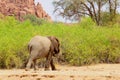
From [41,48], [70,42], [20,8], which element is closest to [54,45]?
[41,48]

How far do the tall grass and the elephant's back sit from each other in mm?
5956

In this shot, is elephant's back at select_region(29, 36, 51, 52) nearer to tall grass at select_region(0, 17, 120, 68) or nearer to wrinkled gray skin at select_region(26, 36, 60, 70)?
wrinkled gray skin at select_region(26, 36, 60, 70)

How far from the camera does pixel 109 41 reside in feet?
84.5

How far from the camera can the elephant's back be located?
16.5 meters

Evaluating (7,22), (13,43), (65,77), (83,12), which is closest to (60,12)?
(83,12)

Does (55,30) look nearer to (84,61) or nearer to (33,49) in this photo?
(84,61)

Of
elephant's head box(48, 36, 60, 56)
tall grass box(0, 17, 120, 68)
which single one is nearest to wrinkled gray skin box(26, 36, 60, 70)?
elephant's head box(48, 36, 60, 56)

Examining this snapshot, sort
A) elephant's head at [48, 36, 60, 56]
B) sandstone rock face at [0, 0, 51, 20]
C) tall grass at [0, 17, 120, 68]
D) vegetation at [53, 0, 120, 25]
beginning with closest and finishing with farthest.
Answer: elephant's head at [48, 36, 60, 56] → tall grass at [0, 17, 120, 68] → vegetation at [53, 0, 120, 25] → sandstone rock face at [0, 0, 51, 20]

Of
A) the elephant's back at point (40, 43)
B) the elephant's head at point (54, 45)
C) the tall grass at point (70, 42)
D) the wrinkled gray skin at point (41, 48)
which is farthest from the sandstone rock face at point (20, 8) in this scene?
the elephant's back at point (40, 43)

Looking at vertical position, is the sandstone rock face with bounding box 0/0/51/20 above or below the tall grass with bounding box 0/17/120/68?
above

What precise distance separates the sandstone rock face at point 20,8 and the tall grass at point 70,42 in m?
47.5

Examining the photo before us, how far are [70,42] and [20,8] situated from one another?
5308 cm

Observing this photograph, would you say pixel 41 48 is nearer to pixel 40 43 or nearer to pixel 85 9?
pixel 40 43

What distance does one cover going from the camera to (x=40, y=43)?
16609 millimetres
